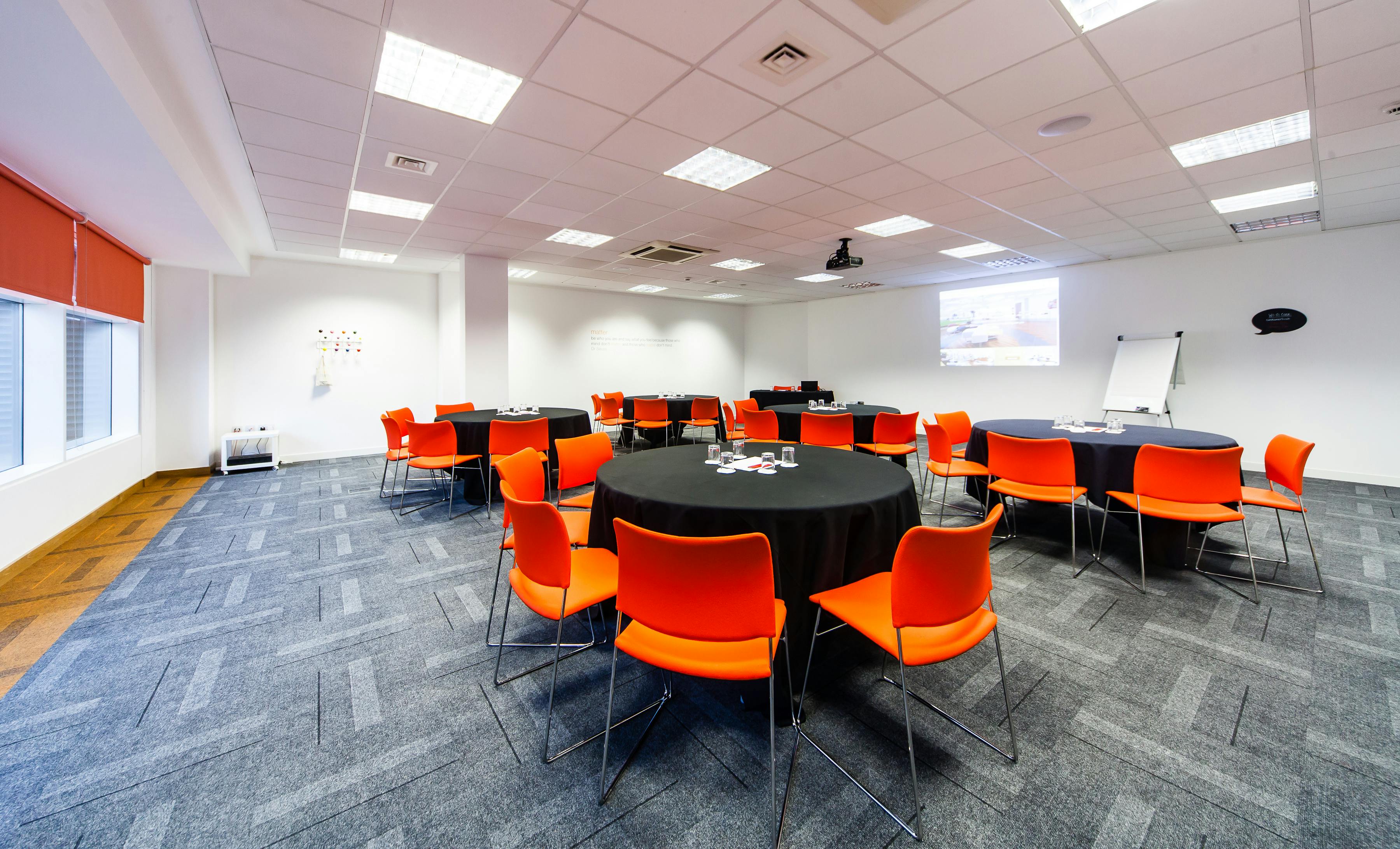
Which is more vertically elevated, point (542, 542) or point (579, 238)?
point (579, 238)

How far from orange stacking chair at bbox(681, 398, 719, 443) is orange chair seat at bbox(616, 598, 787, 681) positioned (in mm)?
6031

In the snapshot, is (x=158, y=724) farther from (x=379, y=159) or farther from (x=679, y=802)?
(x=379, y=159)

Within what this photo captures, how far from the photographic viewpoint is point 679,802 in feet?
5.10

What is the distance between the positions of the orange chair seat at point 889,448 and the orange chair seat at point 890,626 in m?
3.28

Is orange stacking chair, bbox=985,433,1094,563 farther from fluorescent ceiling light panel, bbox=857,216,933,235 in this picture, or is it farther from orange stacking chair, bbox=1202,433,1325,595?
fluorescent ceiling light panel, bbox=857,216,933,235

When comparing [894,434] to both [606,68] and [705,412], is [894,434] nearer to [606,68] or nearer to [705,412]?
[705,412]

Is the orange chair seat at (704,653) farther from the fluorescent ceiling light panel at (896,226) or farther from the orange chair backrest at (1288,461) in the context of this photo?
the fluorescent ceiling light panel at (896,226)

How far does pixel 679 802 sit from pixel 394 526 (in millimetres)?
3643

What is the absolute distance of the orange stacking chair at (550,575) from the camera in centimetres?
169

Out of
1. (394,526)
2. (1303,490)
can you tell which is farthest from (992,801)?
(1303,490)

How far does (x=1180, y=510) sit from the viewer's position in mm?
3002

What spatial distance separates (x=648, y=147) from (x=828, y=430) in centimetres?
307

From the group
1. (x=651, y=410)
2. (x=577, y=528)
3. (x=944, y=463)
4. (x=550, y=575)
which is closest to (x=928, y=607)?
(x=550, y=575)

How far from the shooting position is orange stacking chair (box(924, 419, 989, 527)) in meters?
4.06
